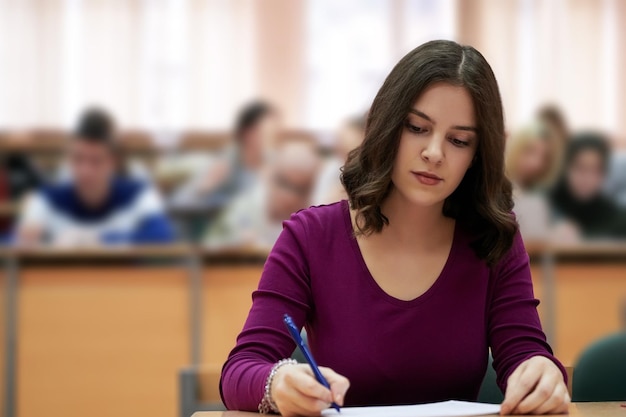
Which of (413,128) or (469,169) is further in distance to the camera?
(469,169)

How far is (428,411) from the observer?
4.26ft

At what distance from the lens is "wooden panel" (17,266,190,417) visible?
372 centimetres

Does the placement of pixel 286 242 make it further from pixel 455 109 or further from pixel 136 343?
pixel 136 343

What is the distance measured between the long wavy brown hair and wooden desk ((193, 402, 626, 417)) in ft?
1.03

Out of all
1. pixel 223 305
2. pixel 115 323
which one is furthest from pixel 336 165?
pixel 115 323

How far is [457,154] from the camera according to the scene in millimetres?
1509

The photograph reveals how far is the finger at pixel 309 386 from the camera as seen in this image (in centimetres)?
124

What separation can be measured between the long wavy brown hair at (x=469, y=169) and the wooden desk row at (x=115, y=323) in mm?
2172

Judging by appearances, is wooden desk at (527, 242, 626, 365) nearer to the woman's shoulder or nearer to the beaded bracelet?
the woman's shoulder

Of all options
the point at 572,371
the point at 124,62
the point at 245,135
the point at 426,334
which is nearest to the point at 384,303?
the point at 426,334

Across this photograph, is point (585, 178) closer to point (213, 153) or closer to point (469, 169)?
point (213, 153)

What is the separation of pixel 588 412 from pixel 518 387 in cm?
10

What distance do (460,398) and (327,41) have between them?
181 inches

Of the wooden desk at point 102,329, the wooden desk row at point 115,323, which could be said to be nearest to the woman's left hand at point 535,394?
the wooden desk row at point 115,323
